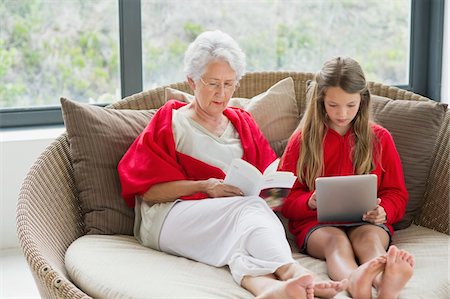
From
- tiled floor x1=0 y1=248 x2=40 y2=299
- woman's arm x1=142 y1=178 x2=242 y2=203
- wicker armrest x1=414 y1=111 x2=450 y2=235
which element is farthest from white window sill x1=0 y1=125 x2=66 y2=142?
wicker armrest x1=414 y1=111 x2=450 y2=235

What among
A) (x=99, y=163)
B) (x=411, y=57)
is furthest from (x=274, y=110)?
(x=411, y=57)

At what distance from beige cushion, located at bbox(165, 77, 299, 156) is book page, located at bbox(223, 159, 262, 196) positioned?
0.49m

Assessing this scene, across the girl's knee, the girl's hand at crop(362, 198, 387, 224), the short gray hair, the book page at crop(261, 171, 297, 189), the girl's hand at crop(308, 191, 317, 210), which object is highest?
the short gray hair

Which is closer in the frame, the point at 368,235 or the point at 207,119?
the point at 368,235

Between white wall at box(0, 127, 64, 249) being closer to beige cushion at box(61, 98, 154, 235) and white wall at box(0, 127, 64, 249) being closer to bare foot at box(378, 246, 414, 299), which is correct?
beige cushion at box(61, 98, 154, 235)

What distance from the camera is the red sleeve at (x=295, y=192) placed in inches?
104

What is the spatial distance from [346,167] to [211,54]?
1.96 ft

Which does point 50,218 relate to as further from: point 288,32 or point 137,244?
point 288,32

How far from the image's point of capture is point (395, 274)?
216 cm

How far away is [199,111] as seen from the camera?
8.99 ft

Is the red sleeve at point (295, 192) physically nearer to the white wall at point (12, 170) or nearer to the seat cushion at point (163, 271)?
the seat cushion at point (163, 271)


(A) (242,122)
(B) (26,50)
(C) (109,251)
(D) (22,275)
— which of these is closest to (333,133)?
(A) (242,122)

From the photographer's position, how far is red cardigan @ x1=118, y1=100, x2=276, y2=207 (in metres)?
2.61

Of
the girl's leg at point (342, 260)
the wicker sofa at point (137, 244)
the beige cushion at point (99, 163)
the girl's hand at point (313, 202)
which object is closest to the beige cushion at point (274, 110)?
the wicker sofa at point (137, 244)
